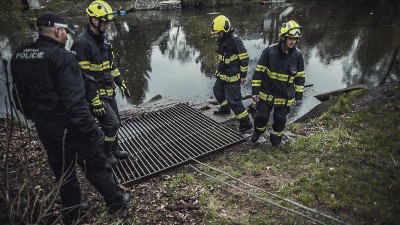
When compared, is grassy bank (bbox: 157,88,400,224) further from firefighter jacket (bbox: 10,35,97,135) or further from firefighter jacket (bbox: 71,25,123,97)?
firefighter jacket (bbox: 10,35,97,135)

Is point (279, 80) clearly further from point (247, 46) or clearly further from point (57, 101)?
point (247, 46)

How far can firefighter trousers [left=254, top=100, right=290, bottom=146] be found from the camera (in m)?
4.61

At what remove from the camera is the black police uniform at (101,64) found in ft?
12.0

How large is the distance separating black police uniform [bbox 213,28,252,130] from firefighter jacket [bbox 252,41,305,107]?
67 centimetres

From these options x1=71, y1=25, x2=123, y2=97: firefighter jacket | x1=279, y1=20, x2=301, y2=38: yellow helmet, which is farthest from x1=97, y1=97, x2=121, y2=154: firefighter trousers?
x1=279, y1=20, x2=301, y2=38: yellow helmet

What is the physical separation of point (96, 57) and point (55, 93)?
3.95 ft

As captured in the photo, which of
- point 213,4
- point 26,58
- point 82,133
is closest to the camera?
point 26,58

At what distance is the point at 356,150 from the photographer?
438 cm

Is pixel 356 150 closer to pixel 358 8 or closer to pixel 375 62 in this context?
pixel 375 62

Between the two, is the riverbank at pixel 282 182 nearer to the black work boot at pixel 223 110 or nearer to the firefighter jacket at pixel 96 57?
the firefighter jacket at pixel 96 57

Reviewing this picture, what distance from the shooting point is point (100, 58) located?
12.4 ft

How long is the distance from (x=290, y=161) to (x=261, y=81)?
128 cm

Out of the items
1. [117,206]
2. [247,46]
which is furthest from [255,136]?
[247,46]

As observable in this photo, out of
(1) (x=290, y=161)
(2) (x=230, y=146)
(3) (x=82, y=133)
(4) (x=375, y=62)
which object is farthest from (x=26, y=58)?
(4) (x=375, y=62)
